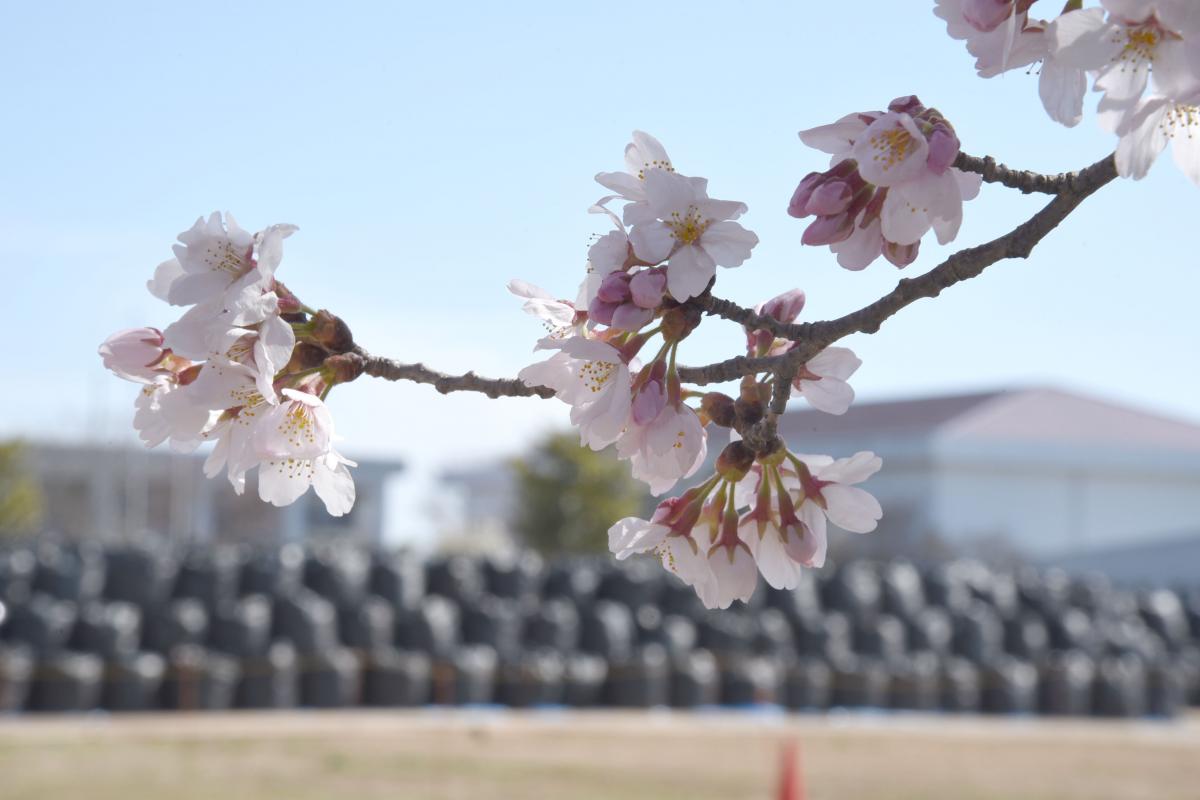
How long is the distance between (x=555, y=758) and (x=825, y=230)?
5.61m

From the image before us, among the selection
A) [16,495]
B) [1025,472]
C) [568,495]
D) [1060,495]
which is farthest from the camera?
[1060,495]

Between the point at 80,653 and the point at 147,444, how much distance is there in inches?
253

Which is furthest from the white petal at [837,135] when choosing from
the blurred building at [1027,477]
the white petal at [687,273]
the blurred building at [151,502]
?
the blurred building at [151,502]

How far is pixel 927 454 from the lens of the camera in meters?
17.9

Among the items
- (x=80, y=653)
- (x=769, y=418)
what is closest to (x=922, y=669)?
(x=80, y=653)

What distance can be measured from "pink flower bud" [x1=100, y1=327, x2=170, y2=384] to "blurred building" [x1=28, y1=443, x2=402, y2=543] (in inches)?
724

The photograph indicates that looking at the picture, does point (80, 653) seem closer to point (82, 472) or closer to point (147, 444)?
point (147, 444)

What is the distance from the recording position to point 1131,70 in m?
0.60

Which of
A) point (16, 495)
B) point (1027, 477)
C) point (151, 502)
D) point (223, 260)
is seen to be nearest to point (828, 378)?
point (223, 260)

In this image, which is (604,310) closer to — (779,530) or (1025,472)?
(779,530)

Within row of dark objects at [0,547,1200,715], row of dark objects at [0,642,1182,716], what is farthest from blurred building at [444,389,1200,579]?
row of dark objects at [0,642,1182,716]

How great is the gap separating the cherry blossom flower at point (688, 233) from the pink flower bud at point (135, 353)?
268mm

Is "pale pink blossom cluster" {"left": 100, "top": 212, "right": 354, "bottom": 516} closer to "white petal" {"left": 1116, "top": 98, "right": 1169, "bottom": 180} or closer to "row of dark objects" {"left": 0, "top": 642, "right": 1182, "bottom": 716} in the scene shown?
"white petal" {"left": 1116, "top": 98, "right": 1169, "bottom": 180}

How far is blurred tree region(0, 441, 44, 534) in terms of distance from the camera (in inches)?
683
